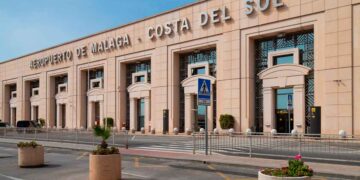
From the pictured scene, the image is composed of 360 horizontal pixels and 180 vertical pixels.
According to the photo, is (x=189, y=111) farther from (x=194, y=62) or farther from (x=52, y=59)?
(x=52, y=59)

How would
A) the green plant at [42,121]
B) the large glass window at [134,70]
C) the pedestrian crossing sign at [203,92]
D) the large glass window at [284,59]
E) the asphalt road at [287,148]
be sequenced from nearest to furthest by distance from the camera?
the asphalt road at [287,148], the pedestrian crossing sign at [203,92], the large glass window at [284,59], the large glass window at [134,70], the green plant at [42,121]

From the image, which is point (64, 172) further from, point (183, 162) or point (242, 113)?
point (242, 113)

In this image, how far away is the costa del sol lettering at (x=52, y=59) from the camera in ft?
205

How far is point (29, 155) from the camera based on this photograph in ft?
52.0

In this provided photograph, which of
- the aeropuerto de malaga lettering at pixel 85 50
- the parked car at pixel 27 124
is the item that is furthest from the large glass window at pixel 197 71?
the parked car at pixel 27 124

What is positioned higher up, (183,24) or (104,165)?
(183,24)

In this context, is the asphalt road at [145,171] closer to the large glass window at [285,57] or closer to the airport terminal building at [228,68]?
the airport terminal building at [228,68]

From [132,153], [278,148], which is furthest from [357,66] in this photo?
[132,153]

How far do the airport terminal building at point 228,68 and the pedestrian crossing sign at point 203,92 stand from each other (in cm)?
1133

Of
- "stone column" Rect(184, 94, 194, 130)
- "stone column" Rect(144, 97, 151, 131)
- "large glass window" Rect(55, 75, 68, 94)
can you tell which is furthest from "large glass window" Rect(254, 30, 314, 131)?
"large glass window" Rect(55, 75, 68, 94)

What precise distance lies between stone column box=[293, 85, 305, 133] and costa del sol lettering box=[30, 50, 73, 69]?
124 feet

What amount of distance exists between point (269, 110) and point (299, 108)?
10.1ft

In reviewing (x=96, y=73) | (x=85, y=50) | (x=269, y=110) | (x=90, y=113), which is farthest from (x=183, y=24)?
(x=90, y=113)

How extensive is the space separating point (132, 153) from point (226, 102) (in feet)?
67.1
